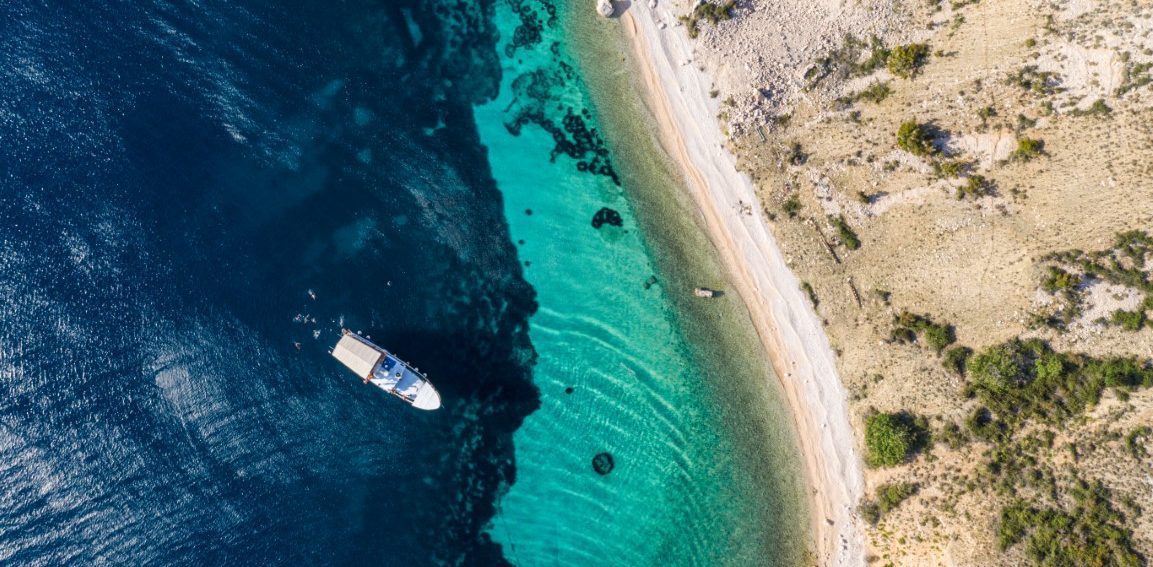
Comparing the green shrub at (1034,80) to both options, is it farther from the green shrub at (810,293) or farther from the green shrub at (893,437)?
the green shrub at (893,437)

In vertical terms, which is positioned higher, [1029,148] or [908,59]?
[908,59]

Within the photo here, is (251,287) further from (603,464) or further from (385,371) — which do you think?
(603,464)

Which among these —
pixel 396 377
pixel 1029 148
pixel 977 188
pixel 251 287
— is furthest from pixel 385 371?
pixel 1029 148

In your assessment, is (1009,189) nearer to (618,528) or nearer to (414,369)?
(618,528)

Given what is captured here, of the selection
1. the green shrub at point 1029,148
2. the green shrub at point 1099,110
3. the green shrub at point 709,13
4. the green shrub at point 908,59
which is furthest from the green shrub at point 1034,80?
the green shrub at point 709,13

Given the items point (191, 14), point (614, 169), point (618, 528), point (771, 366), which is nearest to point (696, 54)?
point (614, 169)
